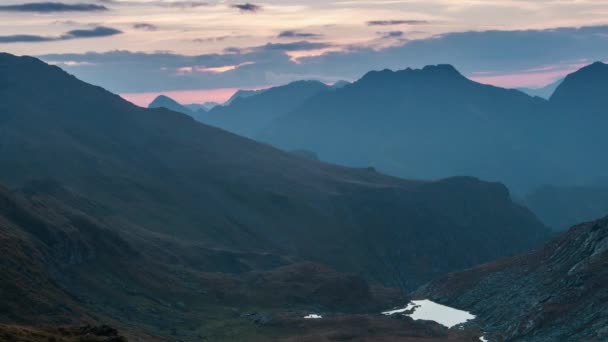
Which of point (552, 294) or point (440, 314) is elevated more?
point (552, 294)

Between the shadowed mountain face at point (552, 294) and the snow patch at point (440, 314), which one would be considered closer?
the shadowed mountain face at point (552, 294)

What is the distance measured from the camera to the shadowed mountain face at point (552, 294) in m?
138

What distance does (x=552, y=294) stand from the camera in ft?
517

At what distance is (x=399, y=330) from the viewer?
16625 centimetres

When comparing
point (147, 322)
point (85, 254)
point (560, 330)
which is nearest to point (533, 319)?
point (560, 330)

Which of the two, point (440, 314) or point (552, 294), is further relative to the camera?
point (440, 314)

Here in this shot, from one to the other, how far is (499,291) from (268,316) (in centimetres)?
5363

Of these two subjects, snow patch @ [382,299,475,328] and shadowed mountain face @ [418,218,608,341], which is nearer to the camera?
shadowed mountain face @ [418,218,608,341]

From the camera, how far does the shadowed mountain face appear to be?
138 metres

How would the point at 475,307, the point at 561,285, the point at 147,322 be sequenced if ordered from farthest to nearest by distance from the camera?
the point at 475,307
the point at 147,322
the point at 561,285

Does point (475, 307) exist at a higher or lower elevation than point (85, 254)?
lower

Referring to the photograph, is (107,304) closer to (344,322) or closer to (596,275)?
(344,322)

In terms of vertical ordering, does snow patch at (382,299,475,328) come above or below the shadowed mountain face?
below

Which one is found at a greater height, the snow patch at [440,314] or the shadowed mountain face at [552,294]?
the shadowed mountain face at [552,294]
